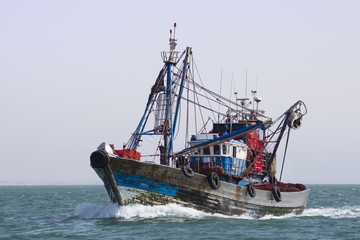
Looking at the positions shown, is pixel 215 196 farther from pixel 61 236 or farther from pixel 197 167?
pixel 61 236

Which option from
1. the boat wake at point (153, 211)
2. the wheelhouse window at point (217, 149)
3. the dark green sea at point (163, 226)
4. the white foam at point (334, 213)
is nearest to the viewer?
the dark green sea at point (163, 226)

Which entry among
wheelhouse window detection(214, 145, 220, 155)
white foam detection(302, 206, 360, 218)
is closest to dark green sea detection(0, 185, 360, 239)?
wheelhouse window detection(214, 145, 220, 155)

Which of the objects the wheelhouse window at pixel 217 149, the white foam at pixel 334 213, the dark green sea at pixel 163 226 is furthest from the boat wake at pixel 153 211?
the white foam at pixel 334 213

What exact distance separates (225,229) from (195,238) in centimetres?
331

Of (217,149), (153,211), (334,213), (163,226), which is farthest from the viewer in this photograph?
(334,213)

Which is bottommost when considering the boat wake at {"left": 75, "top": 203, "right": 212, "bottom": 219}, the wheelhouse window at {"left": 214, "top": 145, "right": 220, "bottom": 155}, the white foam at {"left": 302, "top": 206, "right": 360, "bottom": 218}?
the white foam at {"left": 302, "top": 206, "right": 360, "bottom": 218}

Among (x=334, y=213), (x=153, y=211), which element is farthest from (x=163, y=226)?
(x=334, y=213)

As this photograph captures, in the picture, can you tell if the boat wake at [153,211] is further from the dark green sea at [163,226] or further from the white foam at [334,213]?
the white foam at [334,213]

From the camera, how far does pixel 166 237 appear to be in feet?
73.1

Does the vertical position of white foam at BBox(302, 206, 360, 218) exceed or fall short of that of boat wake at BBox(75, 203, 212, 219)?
it falls short

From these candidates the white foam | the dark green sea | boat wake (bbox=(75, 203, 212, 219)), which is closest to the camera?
the dark green sea

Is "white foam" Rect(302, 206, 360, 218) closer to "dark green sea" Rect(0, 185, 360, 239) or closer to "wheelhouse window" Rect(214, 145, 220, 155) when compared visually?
"dark green sea" Rect(0, 185, 360, 239)

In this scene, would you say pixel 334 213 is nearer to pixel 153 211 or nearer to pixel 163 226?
pixel 153 211

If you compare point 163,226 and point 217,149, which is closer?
point 163,226
